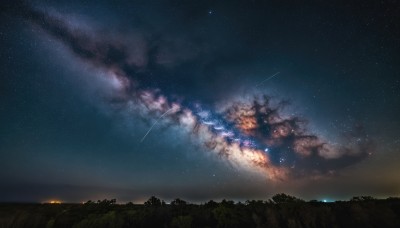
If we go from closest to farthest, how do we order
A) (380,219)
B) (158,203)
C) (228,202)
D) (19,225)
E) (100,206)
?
1. (19,225)
2. (380,219)
3. (100,206)
4. (228,202)
5. (158,203)

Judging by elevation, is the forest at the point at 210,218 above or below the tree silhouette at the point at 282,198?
below

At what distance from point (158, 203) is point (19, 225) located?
79.7 ft

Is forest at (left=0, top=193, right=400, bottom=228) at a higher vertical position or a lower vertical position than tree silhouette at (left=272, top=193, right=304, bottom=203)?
lower

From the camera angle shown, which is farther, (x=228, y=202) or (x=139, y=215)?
(x=228, y=202)

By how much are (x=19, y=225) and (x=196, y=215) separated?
1562 centimetres

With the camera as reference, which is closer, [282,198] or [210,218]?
[210,218]

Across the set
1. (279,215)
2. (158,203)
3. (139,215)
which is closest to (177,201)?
(158,203)

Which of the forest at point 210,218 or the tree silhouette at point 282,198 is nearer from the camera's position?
the forest at point 210,218

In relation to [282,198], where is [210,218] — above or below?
below

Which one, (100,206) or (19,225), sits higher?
(100,206)

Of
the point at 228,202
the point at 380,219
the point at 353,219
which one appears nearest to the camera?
the point at 380,219

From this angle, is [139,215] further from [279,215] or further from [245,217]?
[279,215]

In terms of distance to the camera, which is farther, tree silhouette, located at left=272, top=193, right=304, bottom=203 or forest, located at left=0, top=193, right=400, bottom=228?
tree silhouette, located at left=272, top=193, right=304, bottom=203

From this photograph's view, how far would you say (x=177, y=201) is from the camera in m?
46.5
